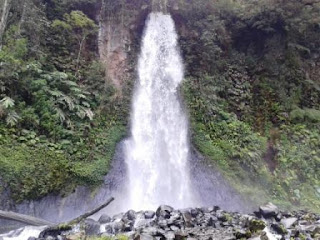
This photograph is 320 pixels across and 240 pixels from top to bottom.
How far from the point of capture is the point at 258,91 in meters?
17.7

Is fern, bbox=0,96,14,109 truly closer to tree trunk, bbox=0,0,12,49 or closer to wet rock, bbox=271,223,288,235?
tree trunk, bbox=0,0,12,49

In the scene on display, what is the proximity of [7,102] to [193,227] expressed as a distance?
755 centimetres

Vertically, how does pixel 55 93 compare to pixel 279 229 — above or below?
above

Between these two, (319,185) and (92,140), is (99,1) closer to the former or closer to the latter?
(92,140)

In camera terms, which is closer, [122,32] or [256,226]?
[256,226]

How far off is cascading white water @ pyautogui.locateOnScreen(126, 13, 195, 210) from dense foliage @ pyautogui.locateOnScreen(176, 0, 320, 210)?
0.73m

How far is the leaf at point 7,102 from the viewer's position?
1156 centimetres

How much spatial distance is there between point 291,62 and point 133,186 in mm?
11355

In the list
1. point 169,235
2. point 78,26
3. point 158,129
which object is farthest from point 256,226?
point 78,26

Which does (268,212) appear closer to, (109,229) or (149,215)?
(149,215)

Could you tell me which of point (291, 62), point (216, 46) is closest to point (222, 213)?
point (216, 46)

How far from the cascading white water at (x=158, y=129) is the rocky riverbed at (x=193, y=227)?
10.0 feet

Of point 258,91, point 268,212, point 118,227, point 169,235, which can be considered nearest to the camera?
point 169,235

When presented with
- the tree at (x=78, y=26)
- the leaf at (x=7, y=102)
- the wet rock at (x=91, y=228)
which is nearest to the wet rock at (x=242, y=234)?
the wet rock at (x=91, y=228)
